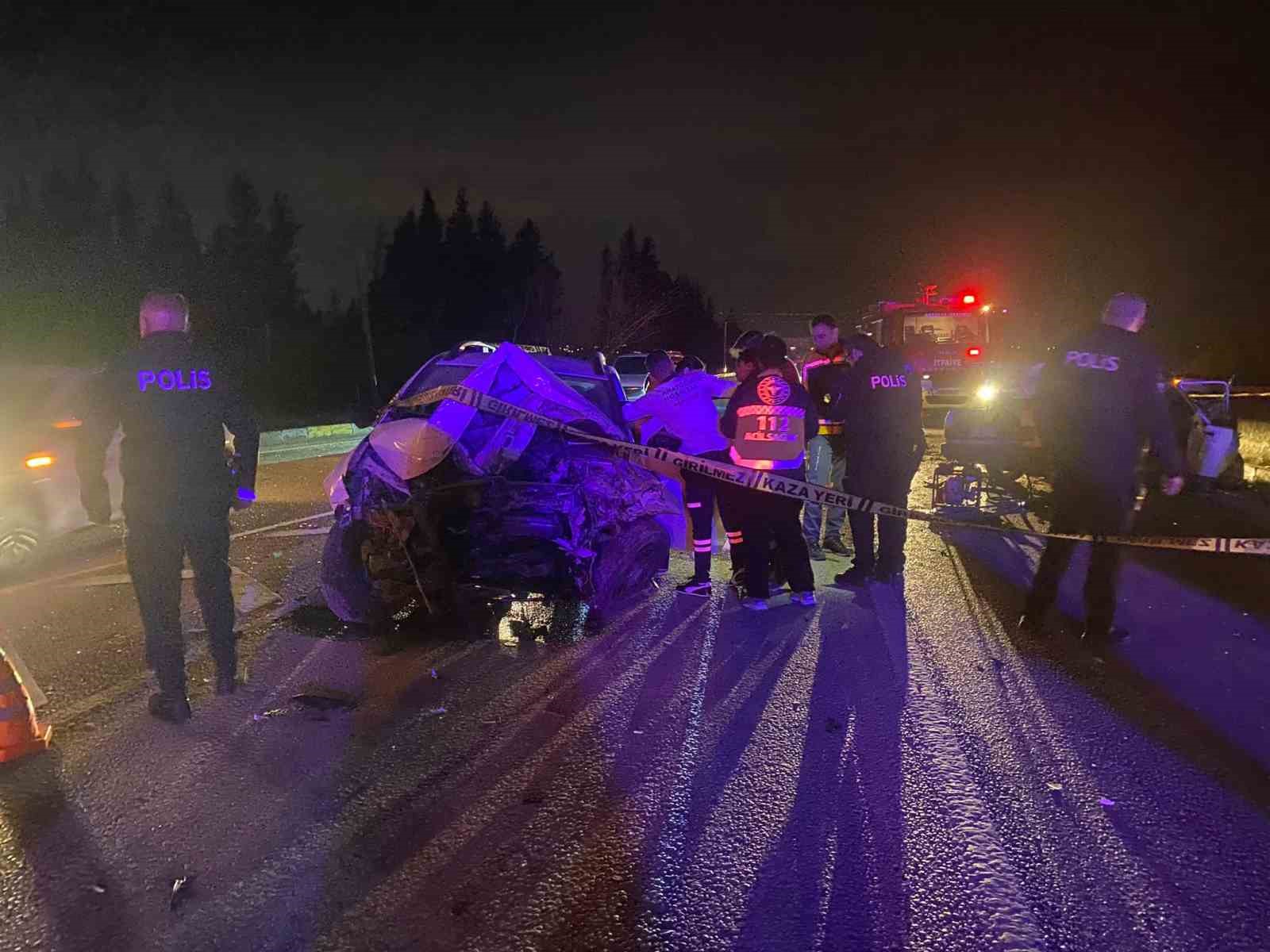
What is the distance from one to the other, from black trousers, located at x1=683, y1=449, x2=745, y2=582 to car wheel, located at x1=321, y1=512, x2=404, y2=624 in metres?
2.20

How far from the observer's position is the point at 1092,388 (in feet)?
15.1

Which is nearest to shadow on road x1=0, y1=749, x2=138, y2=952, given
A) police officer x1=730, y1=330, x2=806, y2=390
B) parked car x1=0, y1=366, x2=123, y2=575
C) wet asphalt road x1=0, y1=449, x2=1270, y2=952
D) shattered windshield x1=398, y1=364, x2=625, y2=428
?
wet asphalt road x1=0, y1=449, x2=1270, y2=952

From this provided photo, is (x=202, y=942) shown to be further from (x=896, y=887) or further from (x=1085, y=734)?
(x=1085, y=734)

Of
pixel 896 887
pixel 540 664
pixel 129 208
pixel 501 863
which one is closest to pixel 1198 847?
pixel 896 887

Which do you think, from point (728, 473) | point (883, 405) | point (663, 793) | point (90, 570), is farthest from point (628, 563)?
point (90, 570)

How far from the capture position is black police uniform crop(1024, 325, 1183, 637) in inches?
179

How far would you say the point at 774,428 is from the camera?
17.6 ft

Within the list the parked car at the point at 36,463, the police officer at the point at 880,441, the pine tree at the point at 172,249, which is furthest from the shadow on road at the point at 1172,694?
the pine tree at the point at 172,249

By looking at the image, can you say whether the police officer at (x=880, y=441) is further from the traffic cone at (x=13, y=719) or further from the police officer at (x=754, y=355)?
the traffic cone at (x=13, y=719)

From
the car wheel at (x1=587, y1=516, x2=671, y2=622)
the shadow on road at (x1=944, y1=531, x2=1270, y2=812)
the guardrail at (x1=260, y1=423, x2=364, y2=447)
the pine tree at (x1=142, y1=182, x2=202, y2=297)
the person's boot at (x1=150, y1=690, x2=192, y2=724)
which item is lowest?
the shadow on road at (x1=944, y1=531, x2=1270, y2=812)

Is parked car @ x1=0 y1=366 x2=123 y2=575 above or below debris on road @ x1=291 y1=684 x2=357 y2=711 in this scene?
above

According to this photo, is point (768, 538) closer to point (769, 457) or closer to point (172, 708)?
point (769, 457)

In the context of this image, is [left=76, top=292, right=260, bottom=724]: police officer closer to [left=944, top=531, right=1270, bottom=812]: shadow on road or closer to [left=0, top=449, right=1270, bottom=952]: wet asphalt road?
[left=0, top=449, right=1270, bottom=952]: wet asphalt road

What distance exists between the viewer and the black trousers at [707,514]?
5.57m
